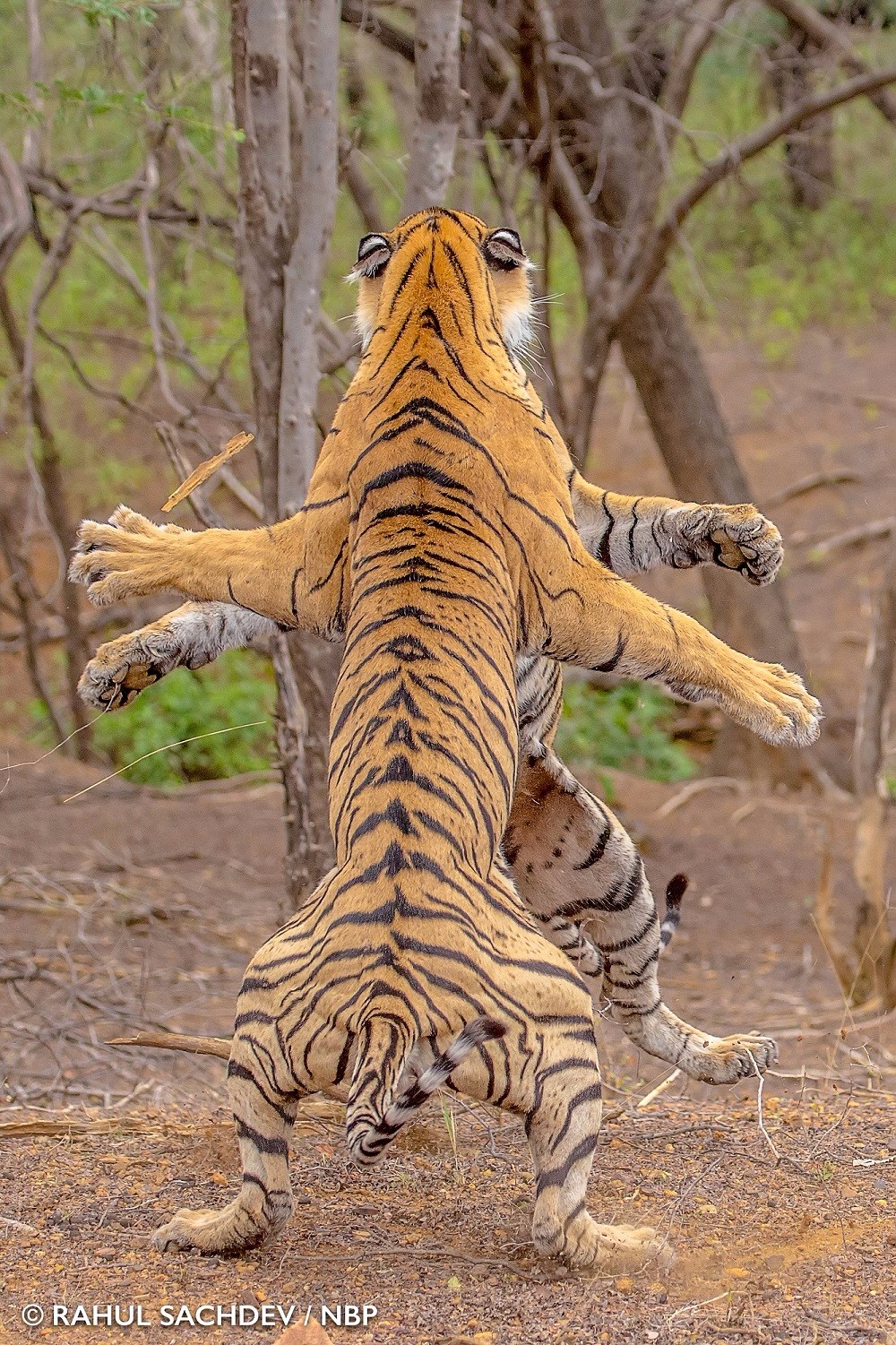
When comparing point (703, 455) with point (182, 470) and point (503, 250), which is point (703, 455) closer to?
point (182, 470)

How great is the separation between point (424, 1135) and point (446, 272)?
209 cm

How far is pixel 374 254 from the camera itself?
11.3 feet

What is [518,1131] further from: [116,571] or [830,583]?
[830,583]

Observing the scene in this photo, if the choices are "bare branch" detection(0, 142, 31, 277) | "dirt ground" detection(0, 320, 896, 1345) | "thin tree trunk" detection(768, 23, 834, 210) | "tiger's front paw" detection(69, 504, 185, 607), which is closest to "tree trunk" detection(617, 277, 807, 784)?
"dirt ground" detection(0, 320, 896, 1345)

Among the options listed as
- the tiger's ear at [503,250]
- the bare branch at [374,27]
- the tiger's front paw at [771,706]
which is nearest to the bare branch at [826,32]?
the bare branch at [374,27]

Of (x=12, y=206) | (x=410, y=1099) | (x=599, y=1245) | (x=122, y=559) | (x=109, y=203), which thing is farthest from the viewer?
(x=109, y=203)

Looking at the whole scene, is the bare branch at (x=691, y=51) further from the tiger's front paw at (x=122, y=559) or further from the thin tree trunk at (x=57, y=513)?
the tiger's front paw at (x=122, y=559)

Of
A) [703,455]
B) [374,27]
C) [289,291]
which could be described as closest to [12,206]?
[374,27]

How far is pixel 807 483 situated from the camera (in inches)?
507

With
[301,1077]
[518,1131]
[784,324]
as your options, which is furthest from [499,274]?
[784,324]

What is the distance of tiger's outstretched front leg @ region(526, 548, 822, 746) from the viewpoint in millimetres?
3121

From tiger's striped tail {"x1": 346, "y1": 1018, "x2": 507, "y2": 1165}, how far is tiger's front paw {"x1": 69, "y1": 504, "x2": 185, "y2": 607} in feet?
4.18

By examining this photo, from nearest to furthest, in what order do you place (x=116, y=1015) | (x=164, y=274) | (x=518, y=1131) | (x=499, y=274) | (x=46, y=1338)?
(x=46, y=1338) → (x=499, y=274) → (x=518, y=1131) → (x=116, y=1015) → (x=164, y=274)

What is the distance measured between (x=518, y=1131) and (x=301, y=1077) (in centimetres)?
149
